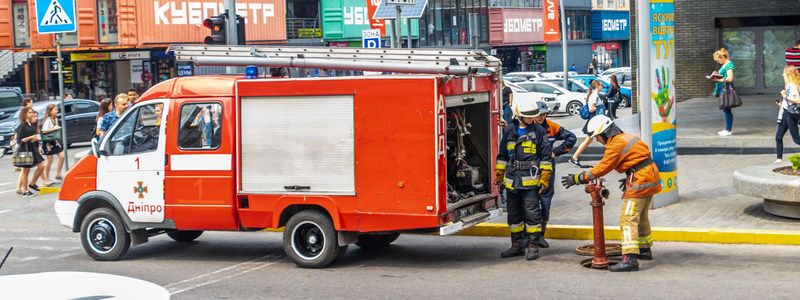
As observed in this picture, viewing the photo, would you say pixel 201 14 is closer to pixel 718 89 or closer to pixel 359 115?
pixel 718 89

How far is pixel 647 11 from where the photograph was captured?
47.1ft

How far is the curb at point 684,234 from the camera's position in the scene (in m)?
12.3

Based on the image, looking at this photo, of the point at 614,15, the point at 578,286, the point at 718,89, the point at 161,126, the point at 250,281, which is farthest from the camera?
the point at 614,15

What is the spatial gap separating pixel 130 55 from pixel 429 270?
128ft

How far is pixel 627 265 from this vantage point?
11.1 metres

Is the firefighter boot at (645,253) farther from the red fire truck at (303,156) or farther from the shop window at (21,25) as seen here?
the shop window at (21,25)

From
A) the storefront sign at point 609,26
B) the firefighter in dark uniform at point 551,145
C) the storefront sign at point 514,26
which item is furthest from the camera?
the storefront sign at point 609,26

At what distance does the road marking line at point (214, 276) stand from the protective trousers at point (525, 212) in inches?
101

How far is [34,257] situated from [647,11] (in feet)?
25.6

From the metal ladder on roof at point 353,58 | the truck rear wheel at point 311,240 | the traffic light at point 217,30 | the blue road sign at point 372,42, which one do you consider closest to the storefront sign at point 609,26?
the blue road sign at point 372,42

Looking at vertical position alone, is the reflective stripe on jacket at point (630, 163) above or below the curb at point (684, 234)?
above

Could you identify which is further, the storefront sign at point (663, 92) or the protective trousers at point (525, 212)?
the storefront sign at point (663, 92)

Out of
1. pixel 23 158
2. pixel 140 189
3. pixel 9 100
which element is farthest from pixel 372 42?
pixel 9 100

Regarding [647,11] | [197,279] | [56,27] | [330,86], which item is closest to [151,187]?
[197,279]
